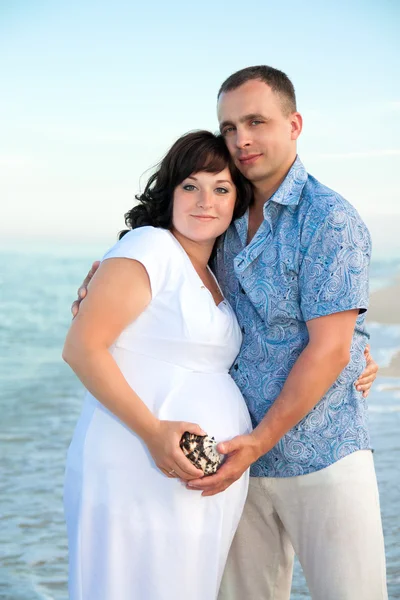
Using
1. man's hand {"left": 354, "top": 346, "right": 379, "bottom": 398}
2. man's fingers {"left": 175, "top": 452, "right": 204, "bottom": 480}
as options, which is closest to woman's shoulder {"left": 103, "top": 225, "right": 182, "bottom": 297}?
man's fingers {"left": 175, "top": 452, "right": 204, "bottom": 480}

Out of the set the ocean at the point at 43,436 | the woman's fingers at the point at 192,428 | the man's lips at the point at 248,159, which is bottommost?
the ocean at the point at 43,436

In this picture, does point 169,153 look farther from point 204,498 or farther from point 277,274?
point 204,498

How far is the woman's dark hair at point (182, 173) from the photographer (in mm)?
2705

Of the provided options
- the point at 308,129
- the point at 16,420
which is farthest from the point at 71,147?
the point at 16,420

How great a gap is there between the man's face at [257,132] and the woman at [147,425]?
0.42m

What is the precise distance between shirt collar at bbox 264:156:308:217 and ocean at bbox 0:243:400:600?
6.97 ft

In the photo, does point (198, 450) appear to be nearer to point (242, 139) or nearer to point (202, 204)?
point (202, 204)

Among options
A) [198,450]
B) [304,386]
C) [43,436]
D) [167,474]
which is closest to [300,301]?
[304,386]

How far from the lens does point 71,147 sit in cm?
2012

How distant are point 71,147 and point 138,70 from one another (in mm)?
2611

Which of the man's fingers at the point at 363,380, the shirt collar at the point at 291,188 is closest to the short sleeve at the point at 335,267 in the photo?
the shirt collar at the point at 291,188

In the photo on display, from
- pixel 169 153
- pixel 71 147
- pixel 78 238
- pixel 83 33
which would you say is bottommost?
pixel 78 238

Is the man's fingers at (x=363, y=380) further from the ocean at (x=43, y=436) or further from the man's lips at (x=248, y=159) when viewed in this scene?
the ocean at (x=43, y=436)

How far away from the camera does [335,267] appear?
8.06 feet
